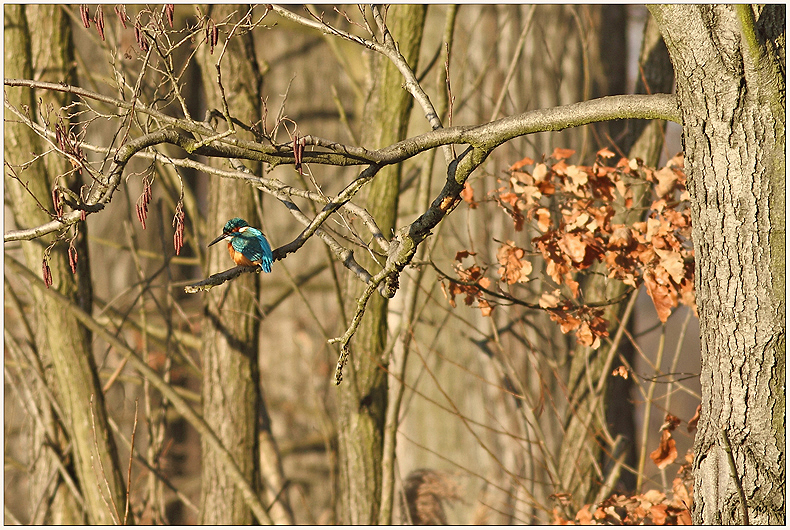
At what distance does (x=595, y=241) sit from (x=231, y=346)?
239 cm

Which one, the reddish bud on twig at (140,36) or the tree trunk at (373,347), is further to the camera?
the tree trunk at (373,347)

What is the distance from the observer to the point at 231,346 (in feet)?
14.1

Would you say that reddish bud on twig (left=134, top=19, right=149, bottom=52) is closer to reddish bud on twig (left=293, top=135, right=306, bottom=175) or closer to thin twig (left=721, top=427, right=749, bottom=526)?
reddish bud on twig (left=293, top=135, right=306, bottom=175)

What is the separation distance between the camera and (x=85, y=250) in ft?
13.6

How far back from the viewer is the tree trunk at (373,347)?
3850 millimetres

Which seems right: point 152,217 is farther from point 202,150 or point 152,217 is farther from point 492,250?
point 202,150

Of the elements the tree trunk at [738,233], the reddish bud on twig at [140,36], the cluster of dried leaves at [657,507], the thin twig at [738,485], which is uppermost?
the reddish bud on twig at [140,36]

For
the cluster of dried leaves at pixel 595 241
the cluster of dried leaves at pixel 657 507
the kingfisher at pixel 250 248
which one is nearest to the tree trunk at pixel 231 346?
the kingfisher at pixel 250 248

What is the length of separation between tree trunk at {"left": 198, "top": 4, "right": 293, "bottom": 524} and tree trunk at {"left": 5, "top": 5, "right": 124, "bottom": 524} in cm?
61

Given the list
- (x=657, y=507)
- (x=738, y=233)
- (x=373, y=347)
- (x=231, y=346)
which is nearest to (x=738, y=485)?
(x=738, y=233)

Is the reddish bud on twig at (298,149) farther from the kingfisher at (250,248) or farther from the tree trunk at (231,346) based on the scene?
the tree trunk at (231,346)

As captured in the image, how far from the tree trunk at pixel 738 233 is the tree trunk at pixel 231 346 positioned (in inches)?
110

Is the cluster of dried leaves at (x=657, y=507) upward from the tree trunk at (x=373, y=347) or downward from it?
downward

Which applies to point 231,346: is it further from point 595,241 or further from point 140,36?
point 140,36
